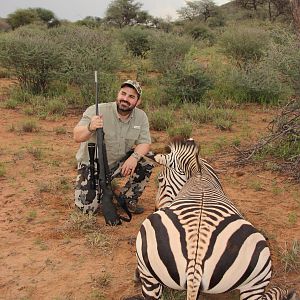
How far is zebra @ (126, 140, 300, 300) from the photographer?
2.23 metres

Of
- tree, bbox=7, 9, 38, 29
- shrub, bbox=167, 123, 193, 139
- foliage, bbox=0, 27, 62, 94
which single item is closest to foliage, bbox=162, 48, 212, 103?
shrub, bbox=167, 123, 193, 139

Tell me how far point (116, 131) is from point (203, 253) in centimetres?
234

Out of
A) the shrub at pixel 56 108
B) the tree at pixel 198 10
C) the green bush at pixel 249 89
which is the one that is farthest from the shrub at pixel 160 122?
the tree at pixel 198 10

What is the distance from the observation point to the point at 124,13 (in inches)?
1117

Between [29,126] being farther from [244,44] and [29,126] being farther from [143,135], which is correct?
[244,44]

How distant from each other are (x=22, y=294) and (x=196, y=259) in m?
1.52

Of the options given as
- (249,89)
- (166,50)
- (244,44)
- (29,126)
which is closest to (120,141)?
(29,126)

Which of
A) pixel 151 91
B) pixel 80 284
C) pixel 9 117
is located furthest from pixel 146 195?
pixel 151 91

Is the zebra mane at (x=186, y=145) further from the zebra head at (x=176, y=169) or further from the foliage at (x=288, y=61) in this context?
the foliage at (x=288, y=61)

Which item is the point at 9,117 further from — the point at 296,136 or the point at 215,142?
the point at 296,136

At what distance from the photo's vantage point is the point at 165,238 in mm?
2365

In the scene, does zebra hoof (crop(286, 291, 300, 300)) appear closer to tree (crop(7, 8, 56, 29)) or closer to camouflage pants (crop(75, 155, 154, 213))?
camouflage pants (crop(75, 155, 154, 213))

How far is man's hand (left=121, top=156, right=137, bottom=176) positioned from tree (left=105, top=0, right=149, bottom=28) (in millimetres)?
24967

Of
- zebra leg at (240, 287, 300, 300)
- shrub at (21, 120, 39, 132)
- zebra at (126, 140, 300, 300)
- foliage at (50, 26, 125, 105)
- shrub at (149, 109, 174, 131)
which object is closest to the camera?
zebra at (126, 140, 300, 300)
